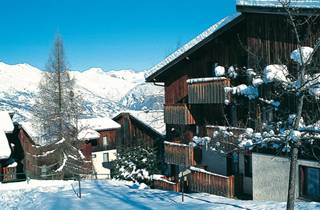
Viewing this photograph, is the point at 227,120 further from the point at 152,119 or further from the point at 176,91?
the point at 152,119

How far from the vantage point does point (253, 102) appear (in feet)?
69.6

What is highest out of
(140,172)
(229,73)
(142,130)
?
(229,73)

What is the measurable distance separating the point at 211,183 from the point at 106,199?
558 centimetres

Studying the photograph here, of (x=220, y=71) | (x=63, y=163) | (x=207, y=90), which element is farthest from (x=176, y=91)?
(x=63, y=163)

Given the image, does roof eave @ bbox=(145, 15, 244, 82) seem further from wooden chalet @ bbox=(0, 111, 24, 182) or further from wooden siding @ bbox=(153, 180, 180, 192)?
wooden chalet @ bbox=(0, 111, 24, 182)

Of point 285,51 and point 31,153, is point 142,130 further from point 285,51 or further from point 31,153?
point 285,51

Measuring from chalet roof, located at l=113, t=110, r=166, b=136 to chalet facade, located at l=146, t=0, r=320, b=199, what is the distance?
755 centimetres

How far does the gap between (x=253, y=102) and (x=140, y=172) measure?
42.9 ft

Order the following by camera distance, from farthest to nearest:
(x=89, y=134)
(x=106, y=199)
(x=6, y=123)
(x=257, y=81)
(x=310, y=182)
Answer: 1. (x=89, y=134)
2. (x=6, y=123)
3. (x=106, y=199)
4. (x=310, y=182)
5. (x=257, y=81)

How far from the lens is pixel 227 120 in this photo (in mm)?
22125

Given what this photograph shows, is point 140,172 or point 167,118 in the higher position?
point 167,118

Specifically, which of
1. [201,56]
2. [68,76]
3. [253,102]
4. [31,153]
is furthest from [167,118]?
[31,153]

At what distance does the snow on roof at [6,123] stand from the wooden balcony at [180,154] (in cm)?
1882

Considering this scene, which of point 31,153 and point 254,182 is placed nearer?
point 254,182
